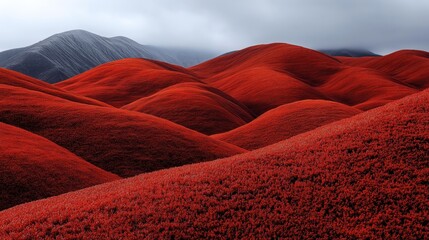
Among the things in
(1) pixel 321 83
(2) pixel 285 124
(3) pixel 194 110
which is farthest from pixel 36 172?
(1) pixel 321 83

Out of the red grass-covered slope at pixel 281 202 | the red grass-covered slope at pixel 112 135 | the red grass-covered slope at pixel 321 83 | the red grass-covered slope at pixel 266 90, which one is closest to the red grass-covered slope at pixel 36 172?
the red grass-covered slope at pixel 112 135

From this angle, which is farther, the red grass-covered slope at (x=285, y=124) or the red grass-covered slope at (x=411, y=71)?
the red grass-covered slope at (x=411, y=71)

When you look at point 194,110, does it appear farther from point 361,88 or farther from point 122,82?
point 361,88

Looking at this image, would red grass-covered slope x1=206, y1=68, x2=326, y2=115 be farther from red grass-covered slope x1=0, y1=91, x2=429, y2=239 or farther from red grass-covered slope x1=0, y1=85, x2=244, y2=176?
red grass-covered slope x1=0, y1=91, x2=429, y2=239

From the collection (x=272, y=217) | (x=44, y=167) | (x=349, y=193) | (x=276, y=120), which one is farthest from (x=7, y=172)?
(x=276, y=120)

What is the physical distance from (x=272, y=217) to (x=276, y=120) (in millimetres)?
57858

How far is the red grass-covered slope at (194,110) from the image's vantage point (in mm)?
79438

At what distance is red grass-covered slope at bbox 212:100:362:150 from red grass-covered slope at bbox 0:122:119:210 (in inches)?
1261

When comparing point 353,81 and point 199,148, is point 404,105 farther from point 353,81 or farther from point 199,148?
point 353,81

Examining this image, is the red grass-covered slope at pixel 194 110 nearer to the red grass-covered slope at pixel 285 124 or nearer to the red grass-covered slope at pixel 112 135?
the red grass-covered slope at pixel 285 124

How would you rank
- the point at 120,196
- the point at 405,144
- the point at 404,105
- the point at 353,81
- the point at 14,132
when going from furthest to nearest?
1. the point at 353,81
2. the point at 14,132
3. the point at 404,105
4. the point at 405,144
5. the point at 120,196

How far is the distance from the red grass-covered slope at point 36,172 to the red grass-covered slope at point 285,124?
32041mm

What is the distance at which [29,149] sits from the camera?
111ft

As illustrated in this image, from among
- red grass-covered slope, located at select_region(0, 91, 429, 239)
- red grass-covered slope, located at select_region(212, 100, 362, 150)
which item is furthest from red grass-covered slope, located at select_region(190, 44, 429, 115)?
red grass-covered slope, located at select_region(0, 91, 429, 239)
